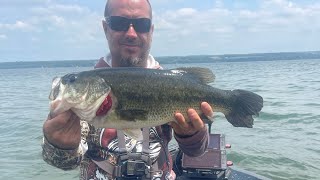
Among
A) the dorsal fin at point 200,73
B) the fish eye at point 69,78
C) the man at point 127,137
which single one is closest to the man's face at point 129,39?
the man at point 127,137

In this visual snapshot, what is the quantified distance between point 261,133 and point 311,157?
3.01 meters

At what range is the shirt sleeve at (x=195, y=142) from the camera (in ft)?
13.6

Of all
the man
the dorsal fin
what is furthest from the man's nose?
the dorsal fin

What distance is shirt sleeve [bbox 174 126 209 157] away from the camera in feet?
13.6

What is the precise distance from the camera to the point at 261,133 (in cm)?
1427

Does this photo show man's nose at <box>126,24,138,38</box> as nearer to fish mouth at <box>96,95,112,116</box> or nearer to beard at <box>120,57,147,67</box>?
beard at <box>120,57,147,67</box>

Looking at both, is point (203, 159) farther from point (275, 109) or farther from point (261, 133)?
point (275, 109)

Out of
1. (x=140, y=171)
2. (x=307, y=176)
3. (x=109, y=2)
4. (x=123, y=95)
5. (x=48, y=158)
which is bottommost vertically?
(x=307, y=176)

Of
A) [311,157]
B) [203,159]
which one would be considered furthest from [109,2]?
[311,157]

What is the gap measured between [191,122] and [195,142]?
0.48 meters

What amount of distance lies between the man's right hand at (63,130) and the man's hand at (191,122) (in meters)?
0.94

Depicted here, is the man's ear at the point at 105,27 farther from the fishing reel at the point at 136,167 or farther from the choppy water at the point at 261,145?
the choppy water at the point at 261,145

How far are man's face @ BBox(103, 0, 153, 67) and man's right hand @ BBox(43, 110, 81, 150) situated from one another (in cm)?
112

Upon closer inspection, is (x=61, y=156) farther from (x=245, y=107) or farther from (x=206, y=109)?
(x=245, y=107)
